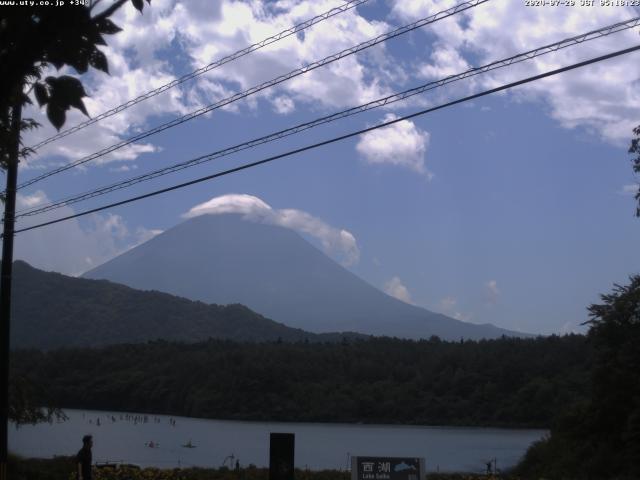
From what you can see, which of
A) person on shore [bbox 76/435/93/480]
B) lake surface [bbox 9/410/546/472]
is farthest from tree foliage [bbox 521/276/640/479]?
person on shore [bbox 76/435/93/480]

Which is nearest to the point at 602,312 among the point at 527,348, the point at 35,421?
the point at 35,421

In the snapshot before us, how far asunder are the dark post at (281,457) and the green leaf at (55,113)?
888 centimetres

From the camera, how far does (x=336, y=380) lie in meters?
69.2

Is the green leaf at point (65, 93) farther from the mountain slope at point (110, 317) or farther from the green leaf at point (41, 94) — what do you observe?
the mountain slope at point (110, 317)

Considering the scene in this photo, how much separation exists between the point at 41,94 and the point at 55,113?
0.45ft

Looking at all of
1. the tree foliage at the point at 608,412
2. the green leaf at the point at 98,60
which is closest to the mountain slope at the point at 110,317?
the tree foliage at the point at 608,412

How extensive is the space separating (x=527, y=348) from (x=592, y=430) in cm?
3738

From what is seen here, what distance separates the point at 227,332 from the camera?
5463 inches

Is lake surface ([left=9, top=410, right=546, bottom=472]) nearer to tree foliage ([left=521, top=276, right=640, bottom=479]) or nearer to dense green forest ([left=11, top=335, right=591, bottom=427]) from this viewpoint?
dense green forest ([left=11, top=335, right=591, bottom=427])

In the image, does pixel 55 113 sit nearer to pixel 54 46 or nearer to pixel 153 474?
pixel 54 46

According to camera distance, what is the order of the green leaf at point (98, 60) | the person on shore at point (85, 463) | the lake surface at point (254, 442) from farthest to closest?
1. the lake surface at point (254, 442)
2. the person on shore at point (85, 463)
3. the green leaf at point (98, 60)

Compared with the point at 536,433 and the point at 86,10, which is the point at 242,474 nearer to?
the point at 86,10

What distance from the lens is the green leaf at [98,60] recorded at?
15.6 ft

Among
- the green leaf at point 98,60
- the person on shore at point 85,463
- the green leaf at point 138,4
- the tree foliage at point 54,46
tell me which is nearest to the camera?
the tree foliage at point 54,46
